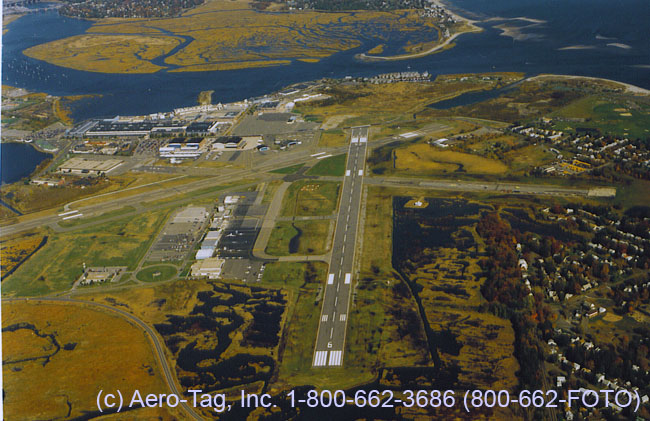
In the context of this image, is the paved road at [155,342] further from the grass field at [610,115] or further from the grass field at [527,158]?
the grass field at [610,115]

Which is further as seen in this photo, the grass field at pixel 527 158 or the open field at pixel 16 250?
the grass field at pixel 527 158

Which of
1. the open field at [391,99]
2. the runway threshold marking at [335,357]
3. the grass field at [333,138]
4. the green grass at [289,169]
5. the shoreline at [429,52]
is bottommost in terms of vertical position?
the runway threshold marking at [335,357]

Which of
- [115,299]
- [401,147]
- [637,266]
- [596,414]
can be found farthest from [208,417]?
[401,147]

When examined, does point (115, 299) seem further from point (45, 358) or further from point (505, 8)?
point (505, 8)

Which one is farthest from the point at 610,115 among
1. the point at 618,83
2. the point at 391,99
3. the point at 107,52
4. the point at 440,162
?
the point at 107,52

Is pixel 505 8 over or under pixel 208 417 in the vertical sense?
over

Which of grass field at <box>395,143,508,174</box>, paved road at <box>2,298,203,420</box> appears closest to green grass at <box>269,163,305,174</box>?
grass field at <box>395,143,508,174</box>

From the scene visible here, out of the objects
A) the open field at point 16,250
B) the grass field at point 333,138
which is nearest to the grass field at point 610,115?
the grass field at point 333,138

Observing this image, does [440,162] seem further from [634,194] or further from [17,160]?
[17,160]
